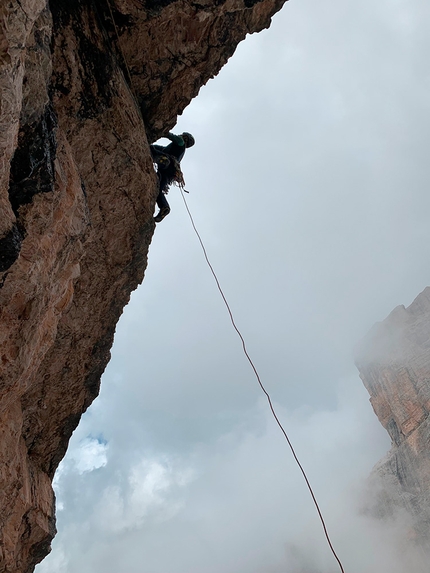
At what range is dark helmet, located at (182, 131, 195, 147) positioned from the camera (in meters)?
8.25

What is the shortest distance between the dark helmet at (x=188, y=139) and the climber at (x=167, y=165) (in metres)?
0.12

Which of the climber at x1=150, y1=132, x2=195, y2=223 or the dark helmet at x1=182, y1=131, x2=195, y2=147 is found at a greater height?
the dark helmet at x1=182, y1=131, x2=195, y2=147

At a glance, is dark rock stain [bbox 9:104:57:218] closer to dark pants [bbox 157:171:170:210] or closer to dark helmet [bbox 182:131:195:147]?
dark pants [bbox 157:171:170:210]

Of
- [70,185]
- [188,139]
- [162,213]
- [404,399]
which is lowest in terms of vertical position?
[70,185]

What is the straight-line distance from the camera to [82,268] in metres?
6.27

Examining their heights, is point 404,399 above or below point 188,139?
above

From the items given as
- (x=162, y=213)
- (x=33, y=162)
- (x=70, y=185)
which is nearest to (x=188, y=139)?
(x=162, y=213)

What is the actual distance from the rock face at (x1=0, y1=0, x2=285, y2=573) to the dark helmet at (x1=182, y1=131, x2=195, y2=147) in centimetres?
157

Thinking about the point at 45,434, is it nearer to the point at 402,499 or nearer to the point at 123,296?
the point at 123,296

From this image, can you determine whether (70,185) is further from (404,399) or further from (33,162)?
(404,399)

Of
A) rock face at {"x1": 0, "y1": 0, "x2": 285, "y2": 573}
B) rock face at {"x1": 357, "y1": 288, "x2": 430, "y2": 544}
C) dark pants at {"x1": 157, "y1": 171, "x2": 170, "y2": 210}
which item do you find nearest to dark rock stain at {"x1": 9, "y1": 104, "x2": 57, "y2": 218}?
rock face at {"x1": 0, "y1": 0, "x2": 285, "y2": 573}

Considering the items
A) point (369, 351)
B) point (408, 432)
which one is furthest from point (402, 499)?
point (369, 351)

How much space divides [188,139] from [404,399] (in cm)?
5493

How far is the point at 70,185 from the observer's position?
15.2 ft
